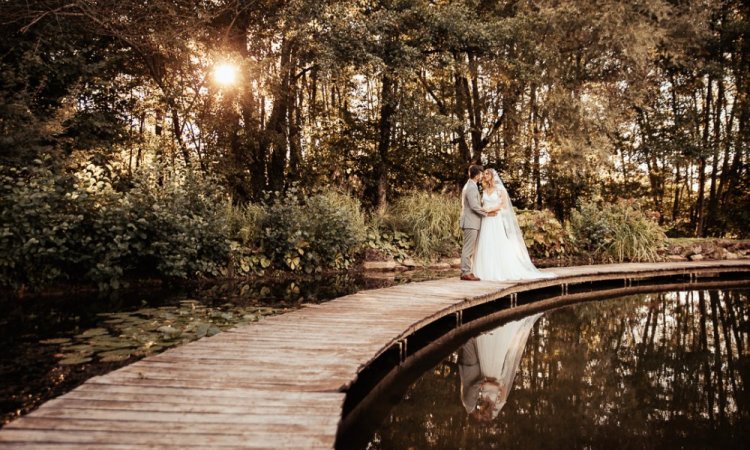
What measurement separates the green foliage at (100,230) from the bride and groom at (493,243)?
4.26 m

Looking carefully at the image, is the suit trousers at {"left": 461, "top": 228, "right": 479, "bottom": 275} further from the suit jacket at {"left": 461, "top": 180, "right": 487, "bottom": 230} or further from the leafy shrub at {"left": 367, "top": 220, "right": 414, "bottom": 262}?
the leafy shrub at {"left": 367, "top": 220, "right": 414, "bottom": 262}

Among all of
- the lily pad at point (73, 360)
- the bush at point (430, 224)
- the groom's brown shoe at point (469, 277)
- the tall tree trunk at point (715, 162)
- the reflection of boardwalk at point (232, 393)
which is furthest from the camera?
the tall tree trunk at point (715, 162)

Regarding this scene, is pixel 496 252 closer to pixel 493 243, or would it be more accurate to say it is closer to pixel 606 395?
pixel 493 243

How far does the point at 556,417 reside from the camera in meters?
3.54

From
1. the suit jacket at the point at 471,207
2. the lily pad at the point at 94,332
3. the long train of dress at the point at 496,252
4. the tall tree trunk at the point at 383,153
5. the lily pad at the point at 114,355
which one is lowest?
the lily pad at the point at 114,355

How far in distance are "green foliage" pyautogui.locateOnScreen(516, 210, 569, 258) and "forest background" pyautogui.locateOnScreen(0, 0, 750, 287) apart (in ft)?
0.21

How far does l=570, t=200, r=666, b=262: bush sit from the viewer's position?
12.5 meters

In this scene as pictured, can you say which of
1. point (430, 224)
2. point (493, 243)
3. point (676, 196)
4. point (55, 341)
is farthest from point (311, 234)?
point (676, 196)

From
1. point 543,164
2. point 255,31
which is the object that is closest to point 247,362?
point 255,31

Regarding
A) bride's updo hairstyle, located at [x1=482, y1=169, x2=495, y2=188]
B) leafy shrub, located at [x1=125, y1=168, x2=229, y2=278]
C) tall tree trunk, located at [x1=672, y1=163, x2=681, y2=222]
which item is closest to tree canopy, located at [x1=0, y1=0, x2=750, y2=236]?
tall tree trunk, located at [x1=672, y1=163, x2=681, y2=222]

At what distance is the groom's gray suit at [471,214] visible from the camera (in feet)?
24.9

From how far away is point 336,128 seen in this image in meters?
14.1

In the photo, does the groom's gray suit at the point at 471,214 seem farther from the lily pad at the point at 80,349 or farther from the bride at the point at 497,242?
the lily pad at the point at 80,349

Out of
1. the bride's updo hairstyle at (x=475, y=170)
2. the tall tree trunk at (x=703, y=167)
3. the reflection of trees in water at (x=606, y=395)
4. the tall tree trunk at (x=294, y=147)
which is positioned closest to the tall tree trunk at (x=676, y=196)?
Result: the tall tree trunk at (x=703, y=167)
